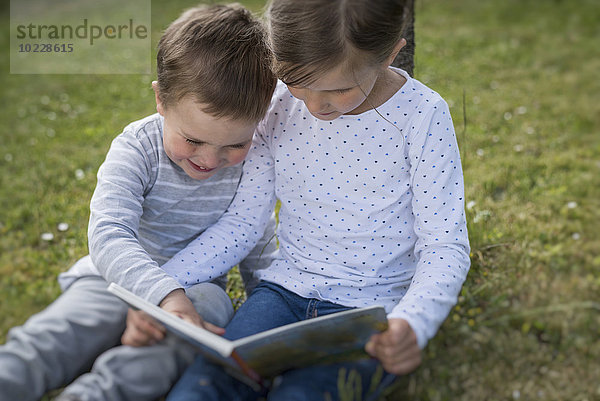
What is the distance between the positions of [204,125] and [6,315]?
1389 millimetres

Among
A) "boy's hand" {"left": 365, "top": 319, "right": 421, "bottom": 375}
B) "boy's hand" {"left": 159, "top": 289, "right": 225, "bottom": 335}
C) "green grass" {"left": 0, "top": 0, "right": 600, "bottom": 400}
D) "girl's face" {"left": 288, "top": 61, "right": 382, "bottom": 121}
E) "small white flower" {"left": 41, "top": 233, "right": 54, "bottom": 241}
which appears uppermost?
"girl's face" {"left": 288, "top": 61, "right": 382, "bottom": 121}

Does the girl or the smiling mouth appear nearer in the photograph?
the girl

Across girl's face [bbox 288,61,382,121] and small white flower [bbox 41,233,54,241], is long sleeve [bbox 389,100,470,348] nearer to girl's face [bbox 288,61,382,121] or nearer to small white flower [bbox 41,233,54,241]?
girl's face [bbox 288,61,382,121]

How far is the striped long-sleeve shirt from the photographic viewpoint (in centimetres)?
180

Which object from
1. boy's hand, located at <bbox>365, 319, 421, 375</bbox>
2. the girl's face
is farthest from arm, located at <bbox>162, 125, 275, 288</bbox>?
boy's hand, located at <bbox>365, 319, 421, 375</bbox>

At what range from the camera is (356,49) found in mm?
1619

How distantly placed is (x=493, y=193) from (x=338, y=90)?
191 cm

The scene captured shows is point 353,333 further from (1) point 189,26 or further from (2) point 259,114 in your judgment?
(1) point 189,26

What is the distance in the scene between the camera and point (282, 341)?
1.44 meters

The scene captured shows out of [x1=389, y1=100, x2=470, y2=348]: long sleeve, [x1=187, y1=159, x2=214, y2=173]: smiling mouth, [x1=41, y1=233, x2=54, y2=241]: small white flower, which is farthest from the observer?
[x1=41, y1=233, x2=54, y2=241]: small white flower

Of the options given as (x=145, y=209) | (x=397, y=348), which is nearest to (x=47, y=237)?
(x=145, y=209)

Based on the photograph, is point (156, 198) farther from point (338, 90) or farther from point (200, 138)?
point (338, 90)

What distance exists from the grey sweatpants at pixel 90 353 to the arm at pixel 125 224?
17 cm

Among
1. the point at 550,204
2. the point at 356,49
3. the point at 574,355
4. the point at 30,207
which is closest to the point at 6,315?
the point at 30,207
